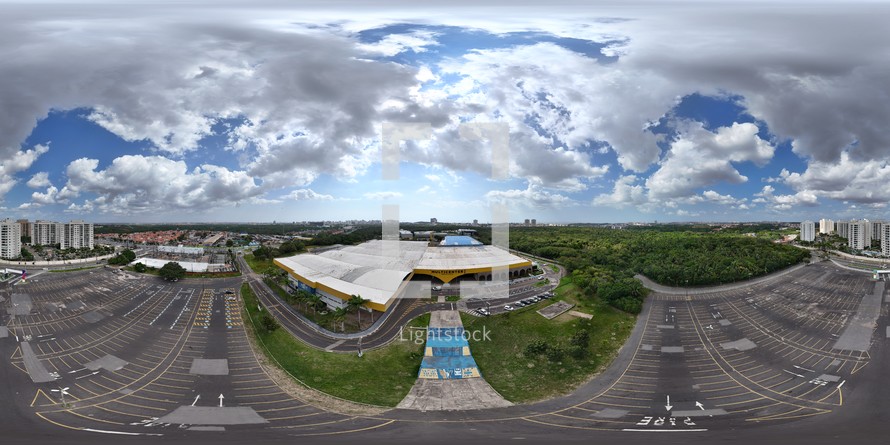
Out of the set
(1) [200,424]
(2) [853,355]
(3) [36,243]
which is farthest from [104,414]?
(3) [36,243]

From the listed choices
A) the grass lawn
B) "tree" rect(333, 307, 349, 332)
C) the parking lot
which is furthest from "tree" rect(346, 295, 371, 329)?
the grass lawn

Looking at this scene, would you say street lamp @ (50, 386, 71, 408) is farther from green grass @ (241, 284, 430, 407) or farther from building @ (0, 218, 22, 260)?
building @ (0, 218, 22, 260)

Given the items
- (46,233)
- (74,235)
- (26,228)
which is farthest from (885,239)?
(26,228)

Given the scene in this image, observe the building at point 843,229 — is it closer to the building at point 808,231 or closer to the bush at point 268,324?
the building at point 808,231

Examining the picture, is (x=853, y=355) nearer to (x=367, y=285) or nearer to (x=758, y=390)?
(x=758, y=390)

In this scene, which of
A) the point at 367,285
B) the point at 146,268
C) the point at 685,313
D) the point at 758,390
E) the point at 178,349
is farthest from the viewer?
the point at 146,268

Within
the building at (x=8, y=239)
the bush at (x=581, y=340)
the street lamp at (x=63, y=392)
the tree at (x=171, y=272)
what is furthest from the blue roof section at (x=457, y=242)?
the building at (x=8, y=239)
